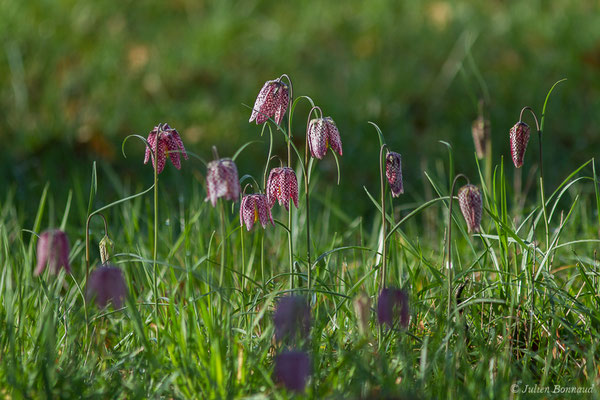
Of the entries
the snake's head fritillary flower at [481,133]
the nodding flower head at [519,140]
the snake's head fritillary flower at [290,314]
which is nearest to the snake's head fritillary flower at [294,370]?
the snake's head fritillary flower at [290,314]

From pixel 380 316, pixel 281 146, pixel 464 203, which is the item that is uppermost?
pixel 281 146

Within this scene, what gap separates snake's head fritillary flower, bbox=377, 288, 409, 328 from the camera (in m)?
1.58

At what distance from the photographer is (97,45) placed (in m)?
4.86

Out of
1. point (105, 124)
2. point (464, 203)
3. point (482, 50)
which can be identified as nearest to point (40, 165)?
point (105, 124)

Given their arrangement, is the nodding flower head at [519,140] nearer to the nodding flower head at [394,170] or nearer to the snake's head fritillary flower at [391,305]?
the nodding flower head at [394,170]

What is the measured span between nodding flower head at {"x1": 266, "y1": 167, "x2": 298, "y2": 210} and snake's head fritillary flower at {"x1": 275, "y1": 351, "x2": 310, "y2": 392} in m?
0.49

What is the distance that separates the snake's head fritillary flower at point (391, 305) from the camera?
158 cm

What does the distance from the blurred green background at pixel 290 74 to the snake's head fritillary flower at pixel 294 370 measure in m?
2.08

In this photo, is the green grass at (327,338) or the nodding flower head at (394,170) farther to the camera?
the nodding flower head at (394,170)

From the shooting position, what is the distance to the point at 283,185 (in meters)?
1.78

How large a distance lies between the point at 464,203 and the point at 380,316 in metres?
0.34

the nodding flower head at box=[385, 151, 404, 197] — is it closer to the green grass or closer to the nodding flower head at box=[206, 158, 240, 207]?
the green grass

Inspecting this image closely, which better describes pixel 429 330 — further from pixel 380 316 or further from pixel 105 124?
pixel 105 124

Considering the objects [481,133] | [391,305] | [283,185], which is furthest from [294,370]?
[481,133]
